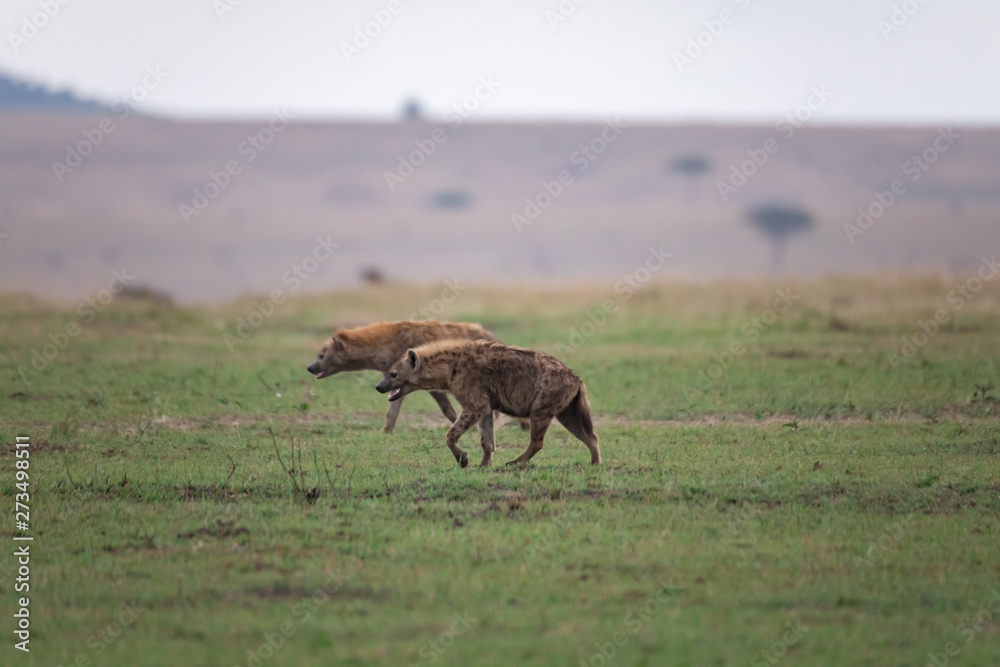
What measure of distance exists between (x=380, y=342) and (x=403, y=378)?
234 centimetres

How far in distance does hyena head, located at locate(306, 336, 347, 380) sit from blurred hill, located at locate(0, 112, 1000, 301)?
3311 centimetres

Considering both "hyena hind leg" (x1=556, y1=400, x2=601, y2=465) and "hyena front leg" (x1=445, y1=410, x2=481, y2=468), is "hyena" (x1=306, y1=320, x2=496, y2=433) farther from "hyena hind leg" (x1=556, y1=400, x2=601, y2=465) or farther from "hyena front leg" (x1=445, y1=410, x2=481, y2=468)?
"hyena hind leg" (x1=556, y1=400, x2=601, y2=465)

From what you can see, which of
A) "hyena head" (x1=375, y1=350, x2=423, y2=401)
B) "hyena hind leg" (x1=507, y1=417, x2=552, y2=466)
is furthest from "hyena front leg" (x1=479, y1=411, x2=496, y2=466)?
"hyena head" (x1=375, y1=350, x2=423, y2=401)

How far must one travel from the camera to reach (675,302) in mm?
23266

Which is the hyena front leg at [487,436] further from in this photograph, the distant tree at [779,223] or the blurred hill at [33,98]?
the blurred hill at [33,98]

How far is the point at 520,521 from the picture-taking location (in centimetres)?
730

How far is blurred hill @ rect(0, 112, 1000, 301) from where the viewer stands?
5441 cm

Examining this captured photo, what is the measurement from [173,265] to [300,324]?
31.9 metres

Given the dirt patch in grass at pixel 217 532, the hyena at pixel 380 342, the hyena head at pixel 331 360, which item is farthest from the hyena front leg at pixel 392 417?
the dirt patch in grass at pixel 217 532

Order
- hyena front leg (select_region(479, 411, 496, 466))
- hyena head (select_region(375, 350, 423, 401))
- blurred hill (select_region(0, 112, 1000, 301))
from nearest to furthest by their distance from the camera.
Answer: hyena front leg (select_region(479, 411, 496, 466)) → hyena head (select_region(375, 350, 423, 401)) → blurred hill (select_region(0, 112, 1000, 301))

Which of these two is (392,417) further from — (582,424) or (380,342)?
(582,424)

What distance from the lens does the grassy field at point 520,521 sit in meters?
5.37

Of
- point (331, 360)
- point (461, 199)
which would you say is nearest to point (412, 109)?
point (461, 199)

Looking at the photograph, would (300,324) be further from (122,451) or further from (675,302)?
(122,451)
